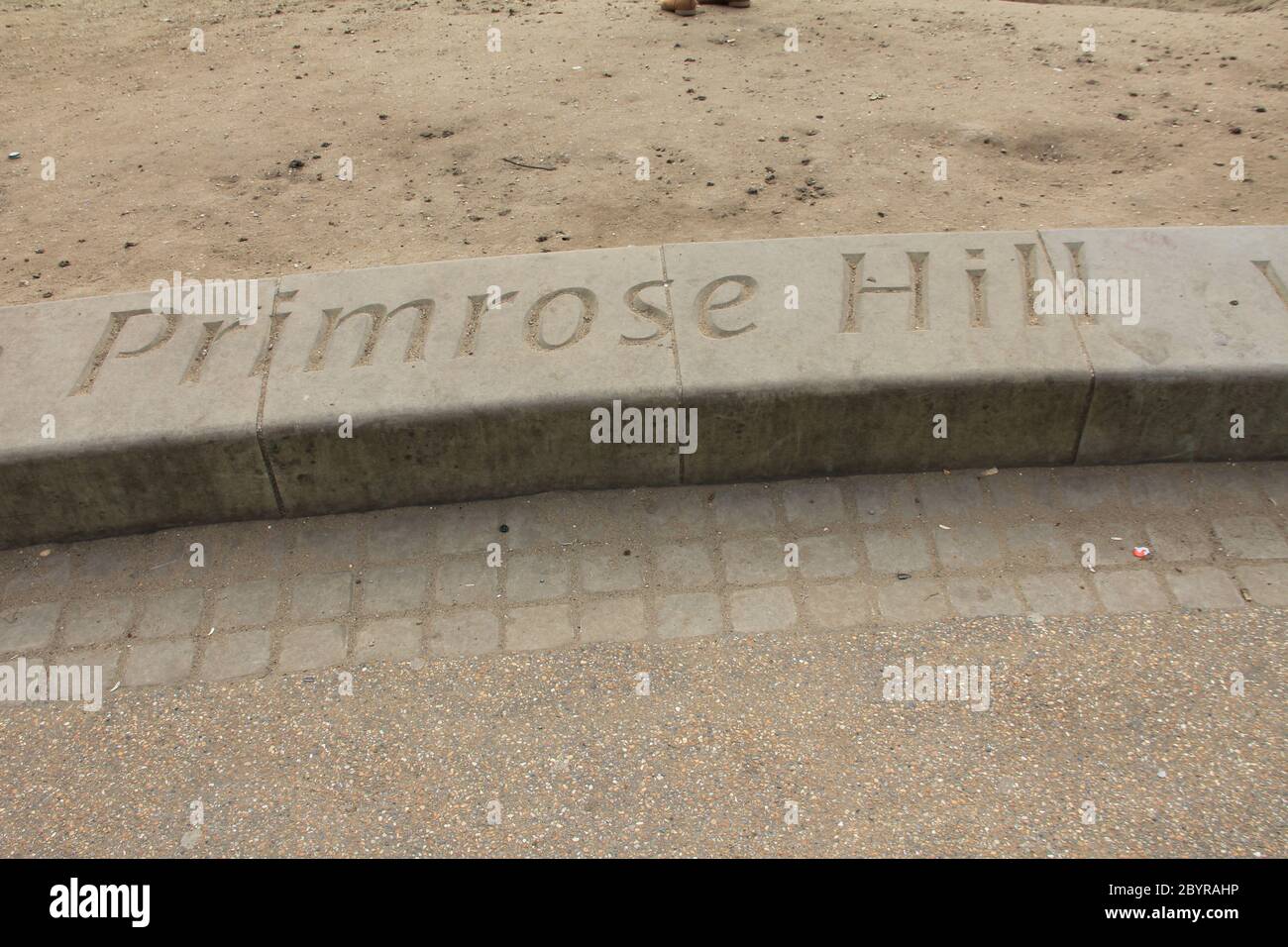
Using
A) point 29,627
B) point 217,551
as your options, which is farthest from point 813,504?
point 29,627

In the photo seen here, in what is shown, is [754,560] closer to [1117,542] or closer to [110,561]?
[1117,542]

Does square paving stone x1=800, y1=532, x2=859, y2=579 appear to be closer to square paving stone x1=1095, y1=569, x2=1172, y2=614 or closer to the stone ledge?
the stone ledge

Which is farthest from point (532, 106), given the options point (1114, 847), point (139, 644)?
point (1114, 847)

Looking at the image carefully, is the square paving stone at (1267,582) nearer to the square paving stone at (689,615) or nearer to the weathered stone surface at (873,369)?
the weathered stone surface at (873,369)

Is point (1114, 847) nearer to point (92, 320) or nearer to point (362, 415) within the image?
point (362, 415)

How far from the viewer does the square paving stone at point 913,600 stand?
3.46 m

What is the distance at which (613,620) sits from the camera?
349cm

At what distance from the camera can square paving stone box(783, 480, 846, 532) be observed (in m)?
3.80

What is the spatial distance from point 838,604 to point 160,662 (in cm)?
223

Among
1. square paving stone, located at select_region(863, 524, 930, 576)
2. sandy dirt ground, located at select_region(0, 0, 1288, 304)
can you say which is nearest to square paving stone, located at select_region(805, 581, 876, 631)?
square paving stone, located at select_region(863, 524, 930, 576)

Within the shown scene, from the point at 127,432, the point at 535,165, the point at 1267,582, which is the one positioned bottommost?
the point at 1267,582

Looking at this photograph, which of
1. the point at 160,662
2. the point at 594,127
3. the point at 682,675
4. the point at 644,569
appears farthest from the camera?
the point at 594,127

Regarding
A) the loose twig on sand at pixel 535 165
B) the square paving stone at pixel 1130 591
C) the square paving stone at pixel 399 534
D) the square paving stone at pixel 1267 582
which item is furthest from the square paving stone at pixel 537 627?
the loose twig on sand at pixel 535 165

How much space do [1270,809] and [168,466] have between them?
3586 millimetres
